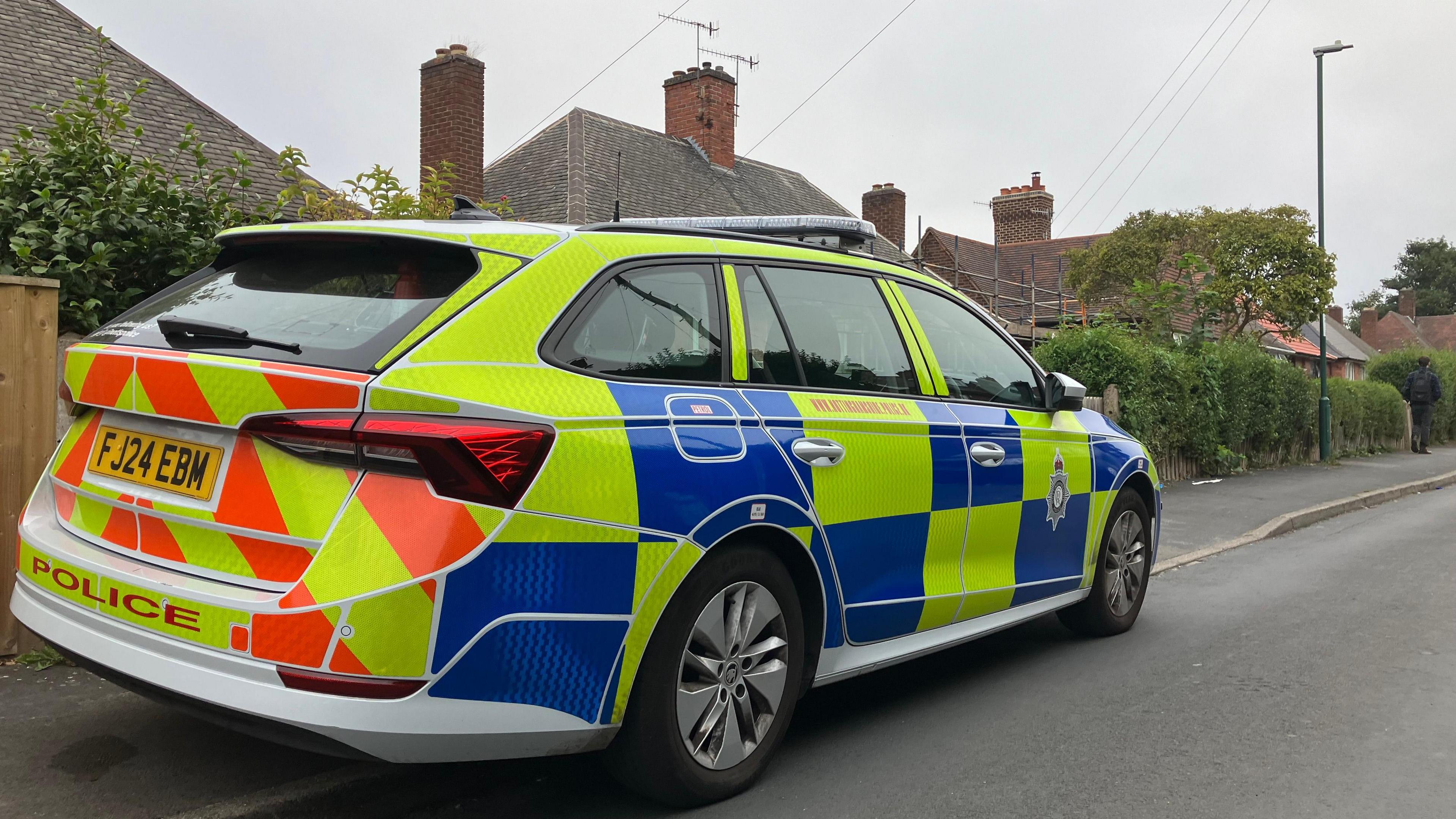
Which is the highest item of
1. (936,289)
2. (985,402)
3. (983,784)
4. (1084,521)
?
(936,289)

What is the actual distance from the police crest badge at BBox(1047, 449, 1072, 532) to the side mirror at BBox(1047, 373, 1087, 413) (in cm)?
23

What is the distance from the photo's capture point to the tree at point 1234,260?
82.8 feet

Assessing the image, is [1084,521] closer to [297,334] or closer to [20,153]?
[297,334]

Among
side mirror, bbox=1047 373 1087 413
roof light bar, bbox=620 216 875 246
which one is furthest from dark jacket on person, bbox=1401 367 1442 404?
roof light bar, bbox=620 216 875 246

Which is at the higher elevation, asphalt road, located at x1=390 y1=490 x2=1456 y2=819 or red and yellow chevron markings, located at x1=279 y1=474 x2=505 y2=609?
red and yellow chevron markings, located at x1=279 y1=474 x2=505 y2=609

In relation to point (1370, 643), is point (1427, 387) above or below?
above

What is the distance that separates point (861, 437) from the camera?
3959 millimetres

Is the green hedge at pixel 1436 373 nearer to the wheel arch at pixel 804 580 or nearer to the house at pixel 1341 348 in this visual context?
the house at pixel 1341 348

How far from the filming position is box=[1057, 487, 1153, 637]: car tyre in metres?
5.78

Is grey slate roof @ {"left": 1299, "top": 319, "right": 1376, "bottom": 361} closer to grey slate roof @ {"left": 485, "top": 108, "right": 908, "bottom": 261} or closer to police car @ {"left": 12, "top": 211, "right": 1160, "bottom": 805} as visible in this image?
grey slate roof @ {"left": 485, "top": 108, "right": 908, "bottom": 261}

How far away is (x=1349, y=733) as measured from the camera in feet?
14.6

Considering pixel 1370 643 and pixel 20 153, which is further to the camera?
pixel 1370 643

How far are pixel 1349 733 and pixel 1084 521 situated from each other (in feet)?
4.68

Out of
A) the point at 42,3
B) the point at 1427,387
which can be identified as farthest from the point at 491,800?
the point at 1427,387
